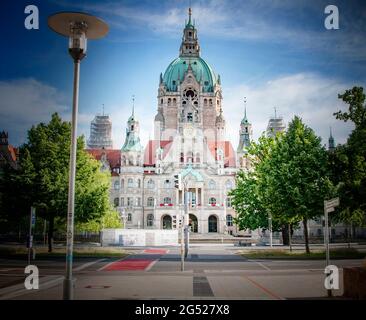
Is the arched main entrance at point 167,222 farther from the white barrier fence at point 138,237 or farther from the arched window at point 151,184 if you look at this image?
the white barrier fence at point 138,237

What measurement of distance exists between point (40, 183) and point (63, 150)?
3.48 metres

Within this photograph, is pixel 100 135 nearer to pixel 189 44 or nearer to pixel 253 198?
pixel 189 44

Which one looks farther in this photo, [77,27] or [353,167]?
[353,167]

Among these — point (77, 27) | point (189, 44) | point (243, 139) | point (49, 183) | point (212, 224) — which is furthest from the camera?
point (189, 44)

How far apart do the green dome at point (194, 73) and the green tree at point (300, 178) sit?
65554 millimetres

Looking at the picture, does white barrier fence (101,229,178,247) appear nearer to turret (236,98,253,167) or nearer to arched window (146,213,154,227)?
arched window (146,213,154,227)

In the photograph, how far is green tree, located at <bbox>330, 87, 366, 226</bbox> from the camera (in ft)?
74.3

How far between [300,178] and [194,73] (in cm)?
6960

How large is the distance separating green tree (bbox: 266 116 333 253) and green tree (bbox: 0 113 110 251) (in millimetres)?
14944

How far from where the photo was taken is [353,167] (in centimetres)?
2667

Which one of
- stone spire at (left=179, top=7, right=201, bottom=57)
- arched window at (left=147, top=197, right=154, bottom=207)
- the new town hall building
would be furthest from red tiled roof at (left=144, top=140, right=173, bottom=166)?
stone spire at (left=179, top=7, right=201, bottom=57)

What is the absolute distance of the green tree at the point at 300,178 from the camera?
3144 centimetres

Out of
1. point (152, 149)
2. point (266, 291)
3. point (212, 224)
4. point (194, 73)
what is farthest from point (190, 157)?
point (266, 291)

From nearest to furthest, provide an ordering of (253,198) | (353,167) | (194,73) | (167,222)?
(353,167)
(253,198)
(167,222)
(194,73)
